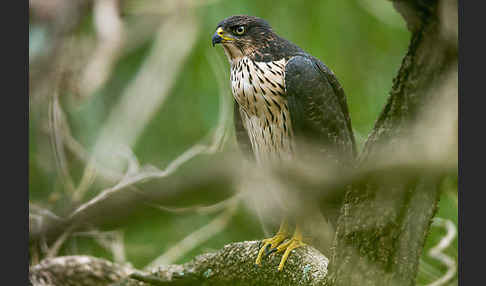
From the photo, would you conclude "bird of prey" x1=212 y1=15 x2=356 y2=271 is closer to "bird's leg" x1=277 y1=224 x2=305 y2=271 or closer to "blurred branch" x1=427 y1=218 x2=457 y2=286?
"bird's leg" x1=277 y1=224 x2=305 y2=271

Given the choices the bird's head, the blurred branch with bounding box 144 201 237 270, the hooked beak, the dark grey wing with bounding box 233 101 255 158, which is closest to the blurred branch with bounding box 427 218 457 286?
the dark grey wing with bounding box 233 101 255 158

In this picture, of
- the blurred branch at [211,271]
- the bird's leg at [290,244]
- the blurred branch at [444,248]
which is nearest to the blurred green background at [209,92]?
the blurred branch at [444,248]

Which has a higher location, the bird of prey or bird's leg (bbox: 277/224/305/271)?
the bird of prey

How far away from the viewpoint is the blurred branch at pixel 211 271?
2.01 meters

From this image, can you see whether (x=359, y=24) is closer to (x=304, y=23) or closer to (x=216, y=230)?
(x=304, y=23)

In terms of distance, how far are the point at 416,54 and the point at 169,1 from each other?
2849 mm

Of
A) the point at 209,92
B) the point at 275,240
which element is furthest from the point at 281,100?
the point at 209,92

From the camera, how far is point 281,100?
2.15 m

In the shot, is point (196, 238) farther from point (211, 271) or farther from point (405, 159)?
point (405, 159)

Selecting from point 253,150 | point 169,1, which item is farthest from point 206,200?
point 169,1

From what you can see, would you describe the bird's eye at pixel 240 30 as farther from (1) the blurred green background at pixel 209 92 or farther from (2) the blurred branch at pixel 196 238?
(2) the blurred branch at pixel 196 238

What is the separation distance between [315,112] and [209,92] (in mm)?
1594

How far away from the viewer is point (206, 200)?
3.86 feet

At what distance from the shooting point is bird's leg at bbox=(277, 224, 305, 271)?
208cm
